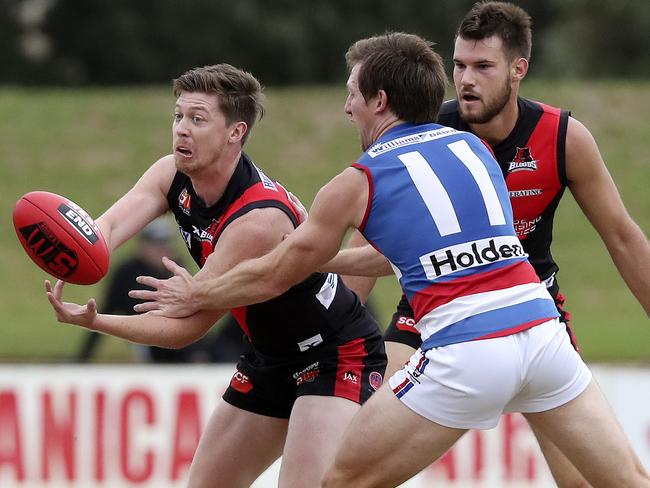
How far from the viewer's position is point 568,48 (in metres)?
32.2

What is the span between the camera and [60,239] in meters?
5.13

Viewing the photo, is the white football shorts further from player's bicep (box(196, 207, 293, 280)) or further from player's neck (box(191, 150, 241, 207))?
player's neck (box(191, 150, 241, 207))

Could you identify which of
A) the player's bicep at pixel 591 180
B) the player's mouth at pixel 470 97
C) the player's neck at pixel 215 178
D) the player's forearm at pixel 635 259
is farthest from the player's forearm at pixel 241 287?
the player's forearm at pixel 635 259

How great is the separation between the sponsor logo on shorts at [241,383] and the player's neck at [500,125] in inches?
61.4

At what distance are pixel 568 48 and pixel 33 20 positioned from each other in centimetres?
1486

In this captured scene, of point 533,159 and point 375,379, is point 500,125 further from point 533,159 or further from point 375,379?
point 375,379

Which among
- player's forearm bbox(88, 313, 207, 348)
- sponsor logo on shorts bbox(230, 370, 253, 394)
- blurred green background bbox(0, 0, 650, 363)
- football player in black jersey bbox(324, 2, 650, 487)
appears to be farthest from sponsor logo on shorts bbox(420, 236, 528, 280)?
blurred green background bbox(0, 0, 650, 363)

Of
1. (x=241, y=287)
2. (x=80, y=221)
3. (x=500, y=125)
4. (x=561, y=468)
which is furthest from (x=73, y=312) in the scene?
(x=561, y=468)

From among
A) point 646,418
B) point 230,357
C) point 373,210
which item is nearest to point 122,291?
point 230,357

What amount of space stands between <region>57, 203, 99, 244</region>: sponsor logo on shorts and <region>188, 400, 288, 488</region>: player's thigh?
100 cm

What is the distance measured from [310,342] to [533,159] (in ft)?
4.38

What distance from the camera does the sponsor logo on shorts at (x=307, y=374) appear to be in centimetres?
537

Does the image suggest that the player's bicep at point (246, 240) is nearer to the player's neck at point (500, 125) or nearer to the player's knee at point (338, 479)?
the player's knee at point (338, 479)

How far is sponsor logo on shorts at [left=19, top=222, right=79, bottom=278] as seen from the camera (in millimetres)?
5141
